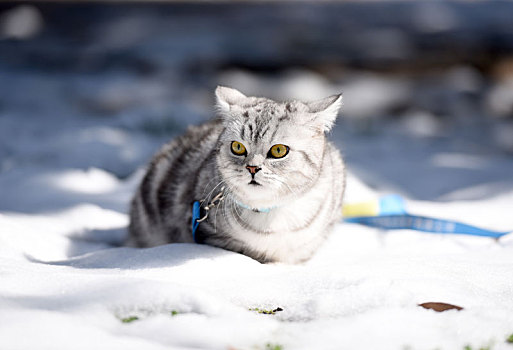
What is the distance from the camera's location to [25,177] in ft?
10.3

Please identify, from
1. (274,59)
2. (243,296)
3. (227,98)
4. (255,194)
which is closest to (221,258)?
(255,194)

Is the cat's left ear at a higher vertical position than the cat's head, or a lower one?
higher

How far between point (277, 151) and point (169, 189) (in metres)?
0.70

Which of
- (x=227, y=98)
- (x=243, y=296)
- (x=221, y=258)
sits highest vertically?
(x=227, y=98)

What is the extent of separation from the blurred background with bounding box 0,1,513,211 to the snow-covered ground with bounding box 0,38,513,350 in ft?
0.33

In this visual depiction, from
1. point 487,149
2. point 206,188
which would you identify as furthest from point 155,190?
point 487,149

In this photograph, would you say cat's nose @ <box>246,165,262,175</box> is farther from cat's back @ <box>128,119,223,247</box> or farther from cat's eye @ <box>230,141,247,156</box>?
cat's back @ <box>128,119,223,247</box>

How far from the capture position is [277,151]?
1830 mm

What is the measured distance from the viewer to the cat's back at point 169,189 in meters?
2.21

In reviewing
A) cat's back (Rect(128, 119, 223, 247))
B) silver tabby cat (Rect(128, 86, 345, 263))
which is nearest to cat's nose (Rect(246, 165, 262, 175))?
silver tabby cat (Rect(128, 86, 345, 263))

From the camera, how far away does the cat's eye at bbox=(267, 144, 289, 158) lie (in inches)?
71.8

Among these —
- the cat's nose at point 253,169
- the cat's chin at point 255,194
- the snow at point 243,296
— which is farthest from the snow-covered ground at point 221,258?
the cat's nose at point 253,169

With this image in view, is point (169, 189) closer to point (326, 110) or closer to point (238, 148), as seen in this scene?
point (238, 148)

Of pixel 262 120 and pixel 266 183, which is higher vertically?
pixel 262 120
